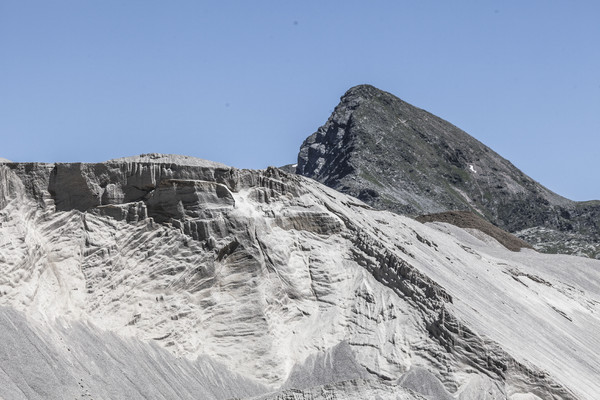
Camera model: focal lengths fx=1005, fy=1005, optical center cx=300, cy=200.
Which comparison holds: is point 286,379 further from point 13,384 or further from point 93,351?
point 13,384

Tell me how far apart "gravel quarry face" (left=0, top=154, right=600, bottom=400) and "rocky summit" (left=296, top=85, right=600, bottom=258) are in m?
103

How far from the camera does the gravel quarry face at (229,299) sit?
35531 millimetres

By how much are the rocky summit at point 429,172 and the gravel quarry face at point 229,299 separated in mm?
103436

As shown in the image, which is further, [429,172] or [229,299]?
[429,172]

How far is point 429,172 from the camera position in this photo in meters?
173

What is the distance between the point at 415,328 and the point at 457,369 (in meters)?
2.59

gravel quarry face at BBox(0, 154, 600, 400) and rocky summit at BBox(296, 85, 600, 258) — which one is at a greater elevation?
rocky summit at BBox(296, 85, 600, 258)

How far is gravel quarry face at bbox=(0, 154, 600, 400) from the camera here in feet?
117

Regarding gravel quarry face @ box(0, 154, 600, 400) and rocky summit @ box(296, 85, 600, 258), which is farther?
rocky summit @ box(296, 85, 600, 258)

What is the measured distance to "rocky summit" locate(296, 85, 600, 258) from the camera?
6161 inches

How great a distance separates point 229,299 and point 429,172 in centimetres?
13676

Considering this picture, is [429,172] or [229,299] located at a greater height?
[429,172]

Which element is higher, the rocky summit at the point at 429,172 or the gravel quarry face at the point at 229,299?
the rocky summit at the point at 429,172

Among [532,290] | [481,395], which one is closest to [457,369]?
[481,395]
